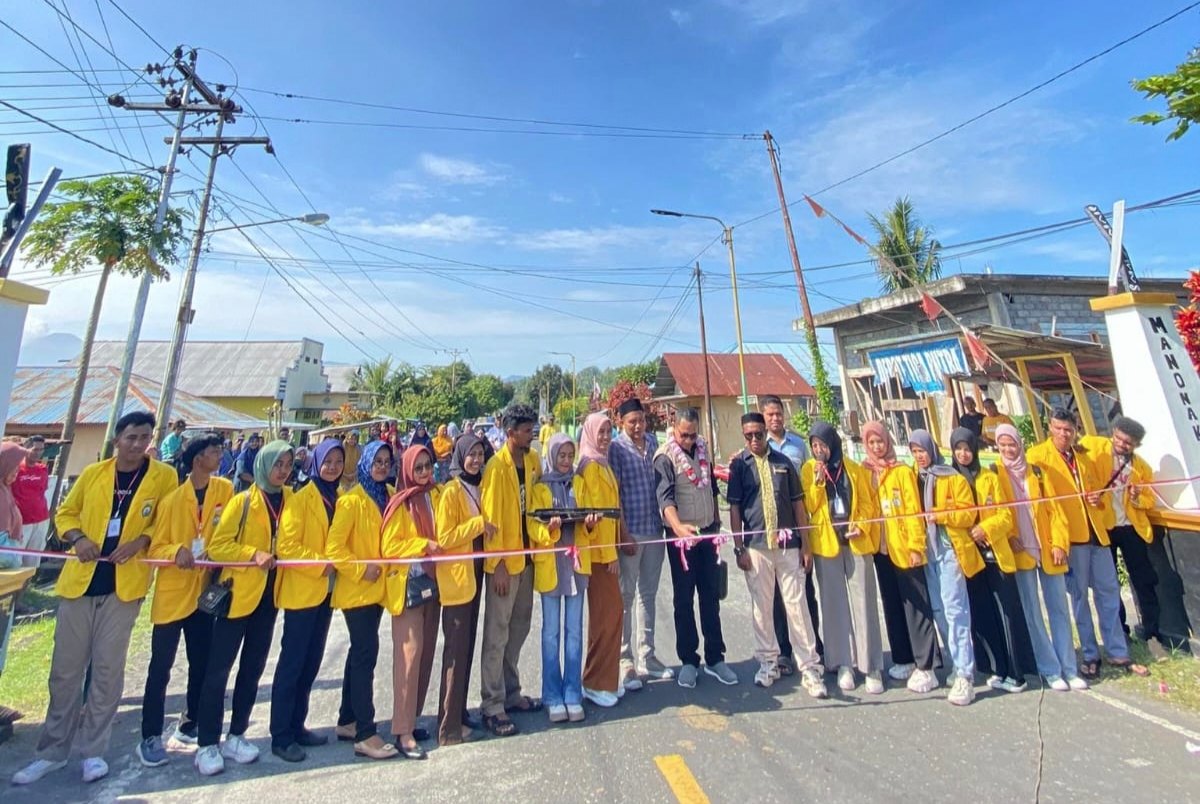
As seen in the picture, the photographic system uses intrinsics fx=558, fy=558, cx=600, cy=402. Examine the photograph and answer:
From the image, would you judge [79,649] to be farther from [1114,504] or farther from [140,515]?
[1114,504]

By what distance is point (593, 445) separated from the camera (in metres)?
4.02

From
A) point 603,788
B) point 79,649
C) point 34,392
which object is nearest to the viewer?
point 603,788

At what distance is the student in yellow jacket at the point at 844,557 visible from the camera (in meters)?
3.92

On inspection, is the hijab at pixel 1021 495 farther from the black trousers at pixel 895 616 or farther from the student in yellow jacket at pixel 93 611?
the student in yellow jacket at pixel 93 611

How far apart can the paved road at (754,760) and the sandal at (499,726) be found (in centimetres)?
6

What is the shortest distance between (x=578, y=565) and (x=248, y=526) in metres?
1.99

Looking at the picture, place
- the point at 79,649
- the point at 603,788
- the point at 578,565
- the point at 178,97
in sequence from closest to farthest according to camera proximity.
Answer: the point at 603,788, the point at 79,649, the point at 578,565, the point at 178,97

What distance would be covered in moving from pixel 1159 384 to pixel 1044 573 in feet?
6.65

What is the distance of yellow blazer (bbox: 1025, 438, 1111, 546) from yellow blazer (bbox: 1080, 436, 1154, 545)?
1.7 inches

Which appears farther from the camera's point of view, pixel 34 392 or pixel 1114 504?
pixel 34 392

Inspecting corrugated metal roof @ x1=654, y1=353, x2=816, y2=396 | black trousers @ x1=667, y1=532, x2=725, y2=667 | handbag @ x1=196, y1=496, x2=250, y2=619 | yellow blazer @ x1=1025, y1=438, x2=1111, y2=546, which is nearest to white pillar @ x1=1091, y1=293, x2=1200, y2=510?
yellow blazer @ x1=1025, y1=438, x2=1111, y2=546

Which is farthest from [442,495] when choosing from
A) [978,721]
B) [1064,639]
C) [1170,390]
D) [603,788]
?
[1170,390]

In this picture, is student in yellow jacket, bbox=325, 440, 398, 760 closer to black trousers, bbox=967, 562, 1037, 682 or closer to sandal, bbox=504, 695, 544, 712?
sandal, bbox=504, 695, 544, 712

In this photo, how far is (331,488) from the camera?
11.3 feet
